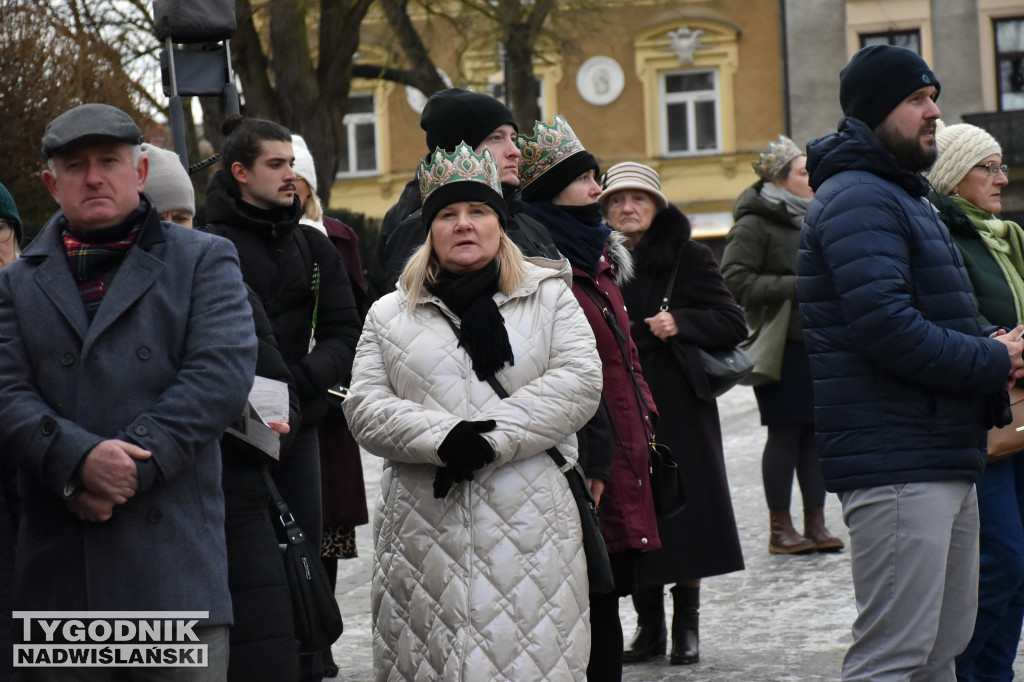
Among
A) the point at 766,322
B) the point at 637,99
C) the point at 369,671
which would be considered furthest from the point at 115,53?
the point at 637,99

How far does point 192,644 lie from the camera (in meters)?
3.66

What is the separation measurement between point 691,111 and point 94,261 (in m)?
32.3

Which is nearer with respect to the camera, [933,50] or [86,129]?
[86,129]

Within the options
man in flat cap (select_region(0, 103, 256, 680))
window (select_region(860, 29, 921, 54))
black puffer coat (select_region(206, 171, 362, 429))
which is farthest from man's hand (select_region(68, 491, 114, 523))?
window (select_region(860, 29, 921, 54))

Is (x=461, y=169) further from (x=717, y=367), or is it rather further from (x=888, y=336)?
(x=717, y=367)

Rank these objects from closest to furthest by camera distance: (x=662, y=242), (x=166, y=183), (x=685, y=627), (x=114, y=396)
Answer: (x=114, y=396), (x=166, y=183), (x=685, y=627), (x=662, y=242)

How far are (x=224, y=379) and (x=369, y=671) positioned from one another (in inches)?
108

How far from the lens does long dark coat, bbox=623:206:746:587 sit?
628 cm

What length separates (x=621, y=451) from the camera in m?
5.00

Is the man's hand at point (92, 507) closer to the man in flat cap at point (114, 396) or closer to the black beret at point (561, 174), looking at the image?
the man in flat cap at point (114, 396)

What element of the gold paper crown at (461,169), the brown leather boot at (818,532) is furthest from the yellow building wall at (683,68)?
the gold paper crown at (461,169)

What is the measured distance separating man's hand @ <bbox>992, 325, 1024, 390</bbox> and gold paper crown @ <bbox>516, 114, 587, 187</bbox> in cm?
160

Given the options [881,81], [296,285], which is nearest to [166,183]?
[296,285]

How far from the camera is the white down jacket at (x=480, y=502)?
4.14 m
